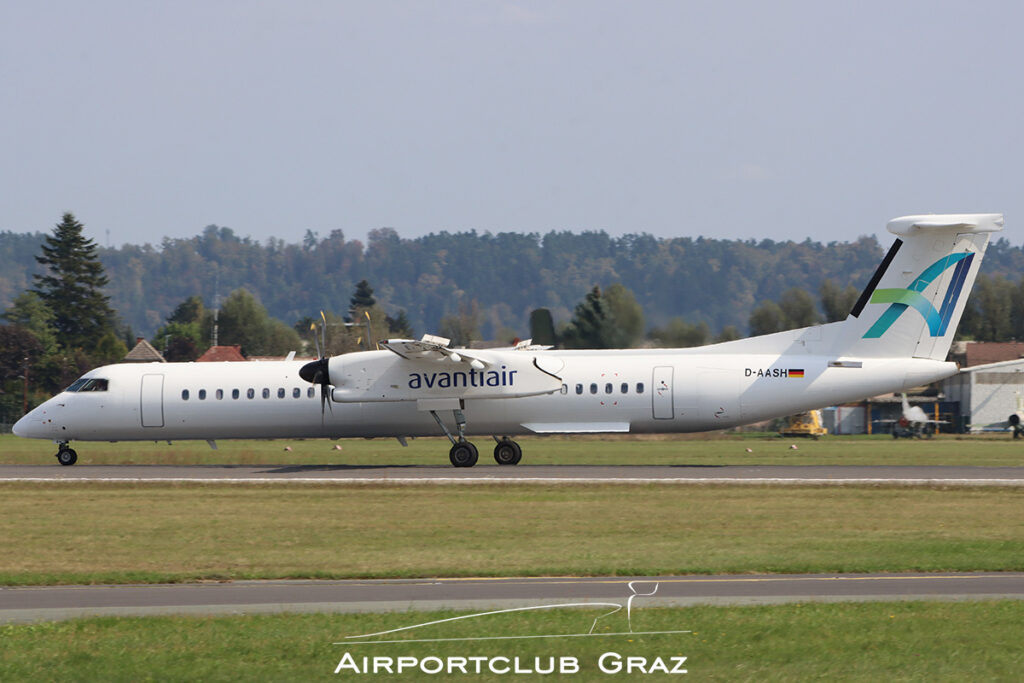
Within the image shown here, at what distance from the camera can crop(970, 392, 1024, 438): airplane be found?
5577 cm

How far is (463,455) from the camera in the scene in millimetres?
32062

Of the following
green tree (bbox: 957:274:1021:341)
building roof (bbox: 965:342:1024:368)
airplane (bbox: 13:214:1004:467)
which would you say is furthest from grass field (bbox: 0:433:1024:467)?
green tree (bbox: 957:274:1021:341)

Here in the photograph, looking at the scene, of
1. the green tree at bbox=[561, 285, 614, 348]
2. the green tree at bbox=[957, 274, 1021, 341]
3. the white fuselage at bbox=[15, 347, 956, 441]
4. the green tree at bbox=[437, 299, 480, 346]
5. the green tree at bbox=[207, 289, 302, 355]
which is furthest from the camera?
the green tree at bbox=[207, 289, 302, 355]

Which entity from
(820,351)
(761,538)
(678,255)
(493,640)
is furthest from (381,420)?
(678,255)

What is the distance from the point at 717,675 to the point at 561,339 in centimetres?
3905

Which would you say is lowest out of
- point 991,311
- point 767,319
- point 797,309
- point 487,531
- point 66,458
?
point 487,531

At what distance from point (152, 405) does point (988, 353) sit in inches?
2452

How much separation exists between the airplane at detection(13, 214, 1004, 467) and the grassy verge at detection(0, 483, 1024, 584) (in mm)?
5382

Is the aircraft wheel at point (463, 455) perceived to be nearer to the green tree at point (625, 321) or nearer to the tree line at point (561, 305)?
the tree line at point (561, 305)

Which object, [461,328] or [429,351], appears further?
[461,328]

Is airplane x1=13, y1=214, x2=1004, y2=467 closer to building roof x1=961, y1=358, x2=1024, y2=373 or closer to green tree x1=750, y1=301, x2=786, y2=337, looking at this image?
green tree x1=750, y1=301, x2=786, y2=337

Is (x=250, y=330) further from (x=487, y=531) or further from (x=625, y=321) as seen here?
(x=487, y=531)

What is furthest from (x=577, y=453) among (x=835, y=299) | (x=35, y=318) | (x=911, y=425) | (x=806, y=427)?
(x=35, y=318)

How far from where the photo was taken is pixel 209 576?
15.1 m
